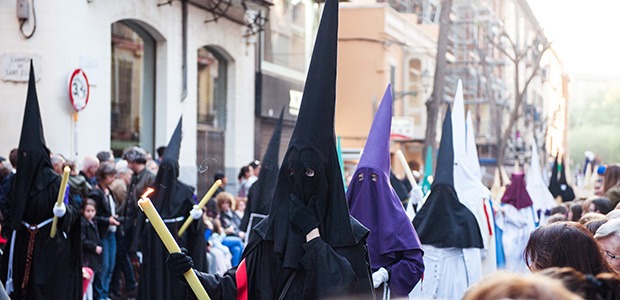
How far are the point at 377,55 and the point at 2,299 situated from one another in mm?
28501

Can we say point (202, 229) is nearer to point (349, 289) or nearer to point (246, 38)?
point (349, 289)

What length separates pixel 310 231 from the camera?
4949 mm

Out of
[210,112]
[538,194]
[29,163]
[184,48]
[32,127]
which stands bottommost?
[538,194]

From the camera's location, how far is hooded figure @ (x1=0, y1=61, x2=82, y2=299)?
9539 millimetres

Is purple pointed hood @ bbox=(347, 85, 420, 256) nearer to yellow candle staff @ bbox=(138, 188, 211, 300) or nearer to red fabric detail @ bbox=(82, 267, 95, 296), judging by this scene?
yellow candle staff @ bbox=(138, 188, 211, 300)

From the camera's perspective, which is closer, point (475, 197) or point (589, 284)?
point (589, 284)

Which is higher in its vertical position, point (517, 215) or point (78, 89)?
point (78, 89)

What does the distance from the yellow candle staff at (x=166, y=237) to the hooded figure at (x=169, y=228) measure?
557 centimetres

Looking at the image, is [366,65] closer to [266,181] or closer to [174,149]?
[266,181]

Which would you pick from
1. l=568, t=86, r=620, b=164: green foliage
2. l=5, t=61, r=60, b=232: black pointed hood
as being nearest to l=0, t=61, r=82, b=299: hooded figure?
l=5, t=61, r=60, b=232: black pointed hood

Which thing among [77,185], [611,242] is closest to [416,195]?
[77,185]

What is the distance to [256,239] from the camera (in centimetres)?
522

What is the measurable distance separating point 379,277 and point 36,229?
14.8 feet

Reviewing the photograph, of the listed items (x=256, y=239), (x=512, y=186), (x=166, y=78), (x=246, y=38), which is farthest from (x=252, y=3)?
(x=256, y=239)
